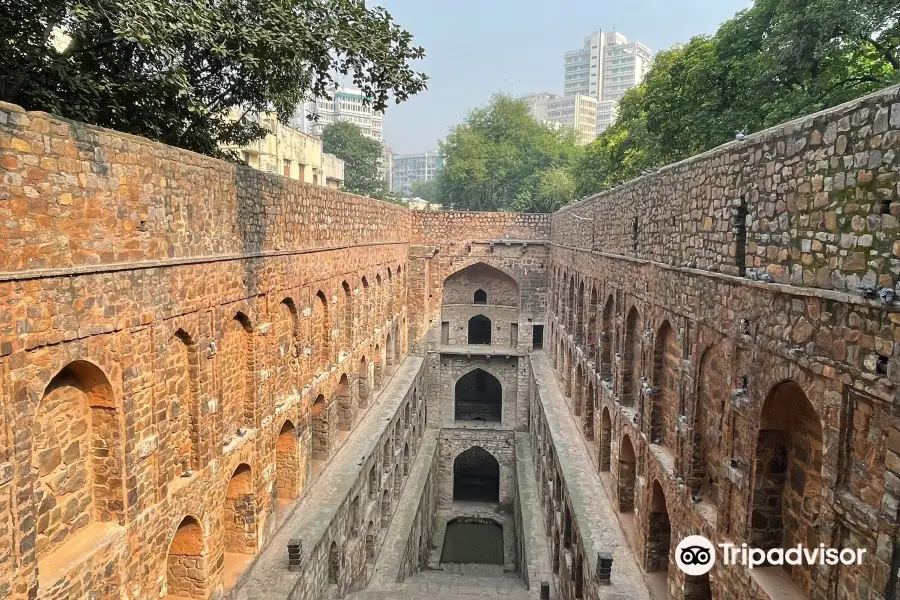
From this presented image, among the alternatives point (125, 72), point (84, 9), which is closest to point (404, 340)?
point (125, 72)

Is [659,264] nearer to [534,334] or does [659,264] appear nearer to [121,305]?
[121,305]

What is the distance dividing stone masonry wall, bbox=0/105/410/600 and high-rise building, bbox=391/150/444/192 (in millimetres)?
153580

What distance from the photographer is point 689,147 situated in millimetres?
16641

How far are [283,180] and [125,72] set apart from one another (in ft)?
8.23

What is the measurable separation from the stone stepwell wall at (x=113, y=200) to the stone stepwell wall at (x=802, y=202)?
5474 millimetres

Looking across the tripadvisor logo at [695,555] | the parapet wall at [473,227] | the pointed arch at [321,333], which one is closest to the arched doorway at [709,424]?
the tripadvisor logo at [695,555]

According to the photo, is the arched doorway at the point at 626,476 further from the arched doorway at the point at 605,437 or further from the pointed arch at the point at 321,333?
the pointed arch at the point at 321,333

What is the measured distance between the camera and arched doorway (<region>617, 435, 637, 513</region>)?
33.2 ft

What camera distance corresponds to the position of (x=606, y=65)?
143 meters

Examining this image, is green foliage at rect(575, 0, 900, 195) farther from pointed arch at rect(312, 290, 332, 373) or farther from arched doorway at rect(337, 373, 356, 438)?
arched doorway at rect(337, 373, 356, 438)

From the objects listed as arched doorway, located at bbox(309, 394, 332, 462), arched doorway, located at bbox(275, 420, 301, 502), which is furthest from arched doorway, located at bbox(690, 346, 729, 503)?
arched doorway, located at bbox(309, 394, 332, 462)

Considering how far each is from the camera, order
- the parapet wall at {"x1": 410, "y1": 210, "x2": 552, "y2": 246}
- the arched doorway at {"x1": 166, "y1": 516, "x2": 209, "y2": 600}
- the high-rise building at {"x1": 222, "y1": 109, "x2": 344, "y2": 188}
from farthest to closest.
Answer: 1. the high-rise building at {"x1": 222, "y1": 109, "x2": 344, "y2": 188}
2. the parapet wall at {"x1": 410, "y1": 210, "x2": 552, "y2": 246}
3. the arched doorway at {"x1": 166, "y1": 516, "x2": 209, "y2": 600}

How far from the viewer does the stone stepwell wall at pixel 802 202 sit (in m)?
Result: 3.83

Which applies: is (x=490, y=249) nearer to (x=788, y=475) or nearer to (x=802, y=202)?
(x=788, y=475)
